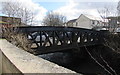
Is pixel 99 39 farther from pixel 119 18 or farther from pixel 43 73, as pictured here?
pixel 43 73

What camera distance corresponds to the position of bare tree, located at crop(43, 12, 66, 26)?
5284 centimetres

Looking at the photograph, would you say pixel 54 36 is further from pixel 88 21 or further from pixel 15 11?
pixel 88 21

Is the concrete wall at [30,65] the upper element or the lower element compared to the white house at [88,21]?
lower

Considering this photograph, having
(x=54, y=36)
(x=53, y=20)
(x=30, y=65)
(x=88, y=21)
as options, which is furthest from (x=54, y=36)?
(x=53, y=20)

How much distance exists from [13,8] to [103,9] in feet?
68.0

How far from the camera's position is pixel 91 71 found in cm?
1265

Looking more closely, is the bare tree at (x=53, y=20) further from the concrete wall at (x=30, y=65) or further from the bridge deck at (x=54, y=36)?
the concrete wall at (x=30, y=65)

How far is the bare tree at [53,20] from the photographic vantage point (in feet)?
173

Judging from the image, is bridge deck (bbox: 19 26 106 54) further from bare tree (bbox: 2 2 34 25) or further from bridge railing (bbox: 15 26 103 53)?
bare tree (bbox: 2 2 34 25)

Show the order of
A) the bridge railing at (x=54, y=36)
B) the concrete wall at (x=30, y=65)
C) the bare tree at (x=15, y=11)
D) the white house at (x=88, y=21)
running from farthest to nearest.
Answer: the white house at (x=88, y=21), the bare tree at (x=15, y=11), the bridge railing at (x=54, y=36), the concrete wall at (x=30, y=65)

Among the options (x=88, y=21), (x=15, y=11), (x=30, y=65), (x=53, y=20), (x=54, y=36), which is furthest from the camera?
(x=53, y=20)

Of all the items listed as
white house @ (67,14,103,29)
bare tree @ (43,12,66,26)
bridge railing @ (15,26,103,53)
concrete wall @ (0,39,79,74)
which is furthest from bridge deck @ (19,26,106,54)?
bare tree @ (43,12,66,26)

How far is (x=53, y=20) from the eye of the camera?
2105 inches

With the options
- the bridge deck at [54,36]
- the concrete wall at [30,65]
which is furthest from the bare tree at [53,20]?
the concrete wall at [30,65]
